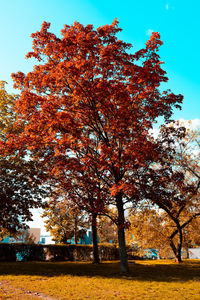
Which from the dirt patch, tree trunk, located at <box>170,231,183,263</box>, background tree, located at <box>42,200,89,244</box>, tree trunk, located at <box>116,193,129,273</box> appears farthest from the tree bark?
background tree, located at <box>42,200,89,244</box>

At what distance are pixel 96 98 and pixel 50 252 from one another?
17651 mm

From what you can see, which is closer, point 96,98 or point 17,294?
point 17,294

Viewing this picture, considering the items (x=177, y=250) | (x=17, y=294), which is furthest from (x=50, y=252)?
(x=17, y=294)

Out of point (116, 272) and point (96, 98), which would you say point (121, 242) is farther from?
point (96, 98)

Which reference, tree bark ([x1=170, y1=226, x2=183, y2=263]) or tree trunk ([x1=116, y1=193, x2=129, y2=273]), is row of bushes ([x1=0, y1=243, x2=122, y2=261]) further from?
tree trunk ([x1=116, y1=193, x2=129, y2=273])

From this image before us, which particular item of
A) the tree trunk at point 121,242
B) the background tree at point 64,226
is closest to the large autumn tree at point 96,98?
the tree trunk at point 121,242

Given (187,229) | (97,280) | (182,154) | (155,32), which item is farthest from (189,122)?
(97,280)

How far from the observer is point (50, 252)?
74.8 feet

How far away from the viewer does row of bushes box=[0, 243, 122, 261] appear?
2081cm

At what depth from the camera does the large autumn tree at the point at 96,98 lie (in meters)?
11.0

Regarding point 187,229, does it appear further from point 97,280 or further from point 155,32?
point 155,32

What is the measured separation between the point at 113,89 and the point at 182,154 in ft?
37.8

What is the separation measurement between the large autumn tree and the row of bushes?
492 inches

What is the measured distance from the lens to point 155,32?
11.6 meters
